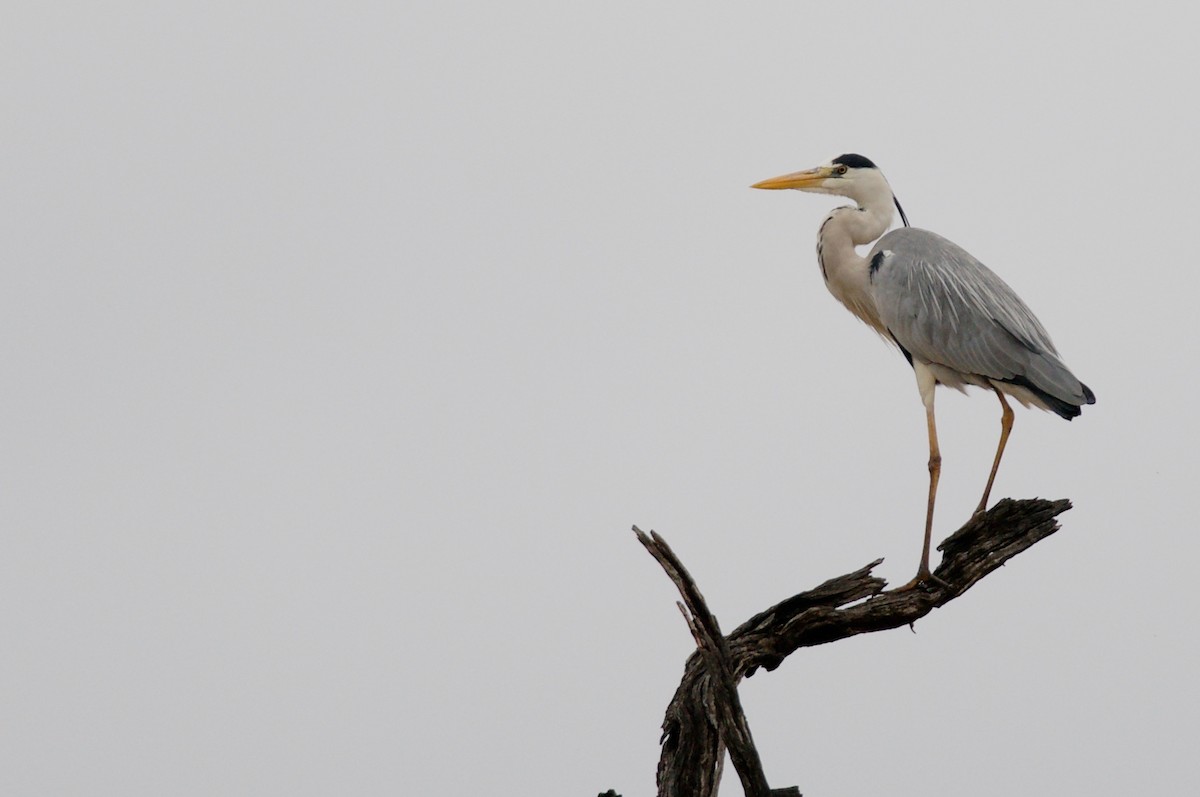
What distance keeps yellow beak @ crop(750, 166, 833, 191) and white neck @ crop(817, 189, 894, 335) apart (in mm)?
262

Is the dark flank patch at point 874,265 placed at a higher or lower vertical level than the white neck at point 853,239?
lower

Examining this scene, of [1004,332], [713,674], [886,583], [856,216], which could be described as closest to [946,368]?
[1004,332]

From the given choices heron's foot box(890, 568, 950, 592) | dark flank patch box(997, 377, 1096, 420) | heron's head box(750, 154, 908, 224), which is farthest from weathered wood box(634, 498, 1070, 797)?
heron's head box(750, 154, 908, 224)

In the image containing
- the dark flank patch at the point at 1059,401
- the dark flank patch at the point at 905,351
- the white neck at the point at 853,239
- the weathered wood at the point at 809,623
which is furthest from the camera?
the white neck at the point at 853,239

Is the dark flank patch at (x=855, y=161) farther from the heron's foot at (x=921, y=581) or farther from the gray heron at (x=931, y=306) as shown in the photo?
the heron's foot at (x=921, y=581)

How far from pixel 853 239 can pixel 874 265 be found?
0.37 meters

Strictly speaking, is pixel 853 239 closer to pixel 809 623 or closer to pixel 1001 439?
pixel 1001 439

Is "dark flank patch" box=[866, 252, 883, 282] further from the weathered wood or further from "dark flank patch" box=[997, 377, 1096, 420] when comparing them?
the weathered wood

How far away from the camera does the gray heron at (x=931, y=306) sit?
8.48 metres

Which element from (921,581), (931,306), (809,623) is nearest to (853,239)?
(931,306)

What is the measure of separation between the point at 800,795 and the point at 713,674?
2.20 ft

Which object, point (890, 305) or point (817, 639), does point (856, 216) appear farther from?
point (817, 639)

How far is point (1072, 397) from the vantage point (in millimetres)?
8188

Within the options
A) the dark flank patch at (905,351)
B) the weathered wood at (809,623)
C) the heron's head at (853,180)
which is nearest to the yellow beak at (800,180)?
the heron's head at (853,180)
